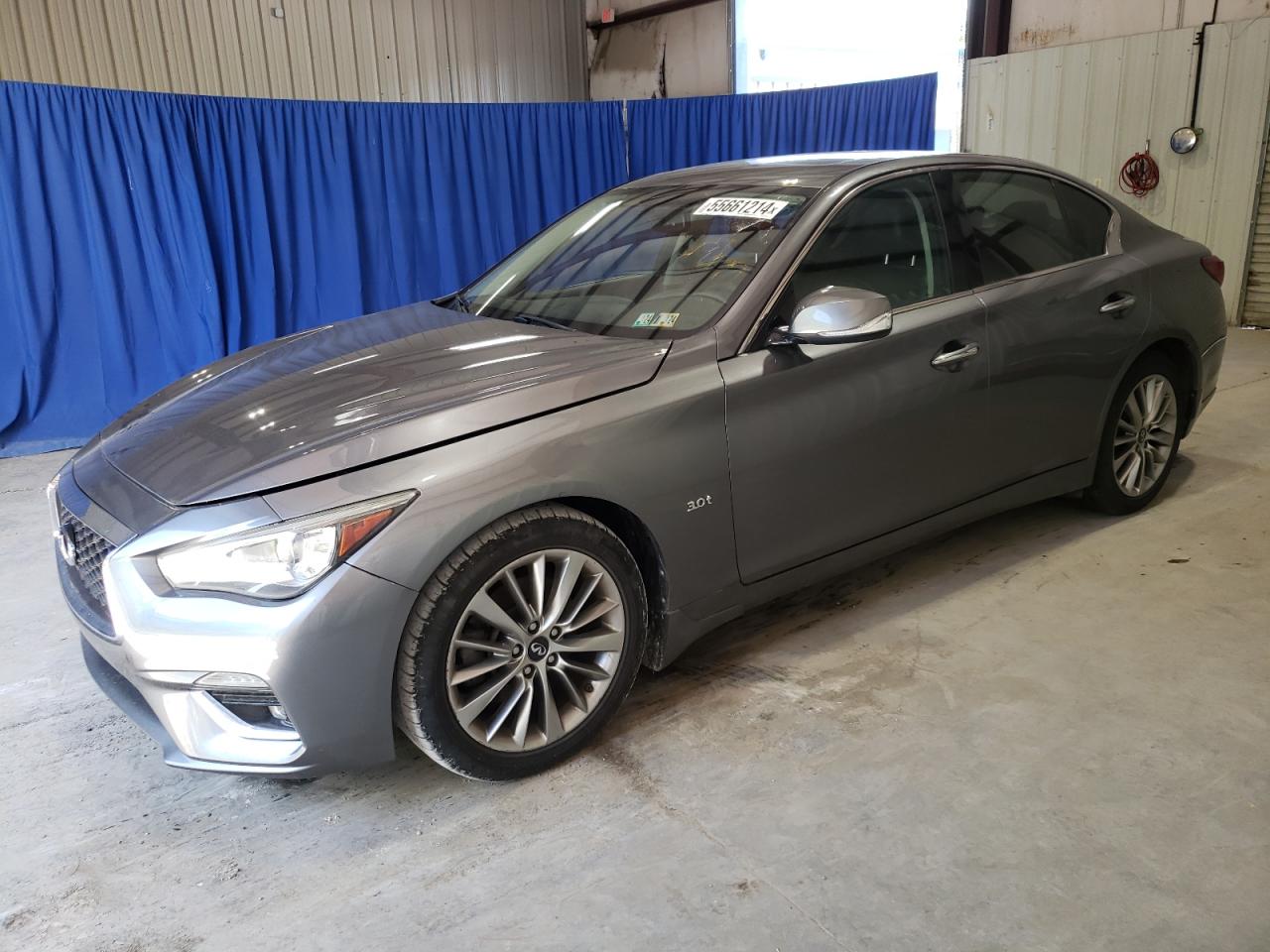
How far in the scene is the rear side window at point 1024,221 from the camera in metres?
3.07

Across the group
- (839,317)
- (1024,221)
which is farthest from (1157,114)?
(839,317)

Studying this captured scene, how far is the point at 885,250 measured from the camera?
2850mm

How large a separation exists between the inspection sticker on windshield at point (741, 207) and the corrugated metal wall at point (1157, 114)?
526 centimetres

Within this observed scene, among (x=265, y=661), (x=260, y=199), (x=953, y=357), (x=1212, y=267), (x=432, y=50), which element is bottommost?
(x=265, y=661)

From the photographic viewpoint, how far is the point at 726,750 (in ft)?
7.88

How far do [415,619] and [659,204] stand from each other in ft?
5.61

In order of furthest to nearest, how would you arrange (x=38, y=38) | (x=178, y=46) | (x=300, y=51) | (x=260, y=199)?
(x=300, y=51) < (x=178, y=46) < (x=38, y=38) < (x=260, y=199)

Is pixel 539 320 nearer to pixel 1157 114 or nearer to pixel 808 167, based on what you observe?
pixel 808 167

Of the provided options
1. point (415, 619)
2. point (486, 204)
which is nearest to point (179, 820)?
point (415, 619)

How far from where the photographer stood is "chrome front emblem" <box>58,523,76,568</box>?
2.30 meters

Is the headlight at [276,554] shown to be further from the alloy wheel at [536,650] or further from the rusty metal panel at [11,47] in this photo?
the rusty metal panel at [11,47]

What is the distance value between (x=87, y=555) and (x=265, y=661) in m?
0.62

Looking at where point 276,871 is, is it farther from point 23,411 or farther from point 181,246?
point 181,246

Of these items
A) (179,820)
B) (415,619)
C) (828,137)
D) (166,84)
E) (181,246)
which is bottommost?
(179,820)
